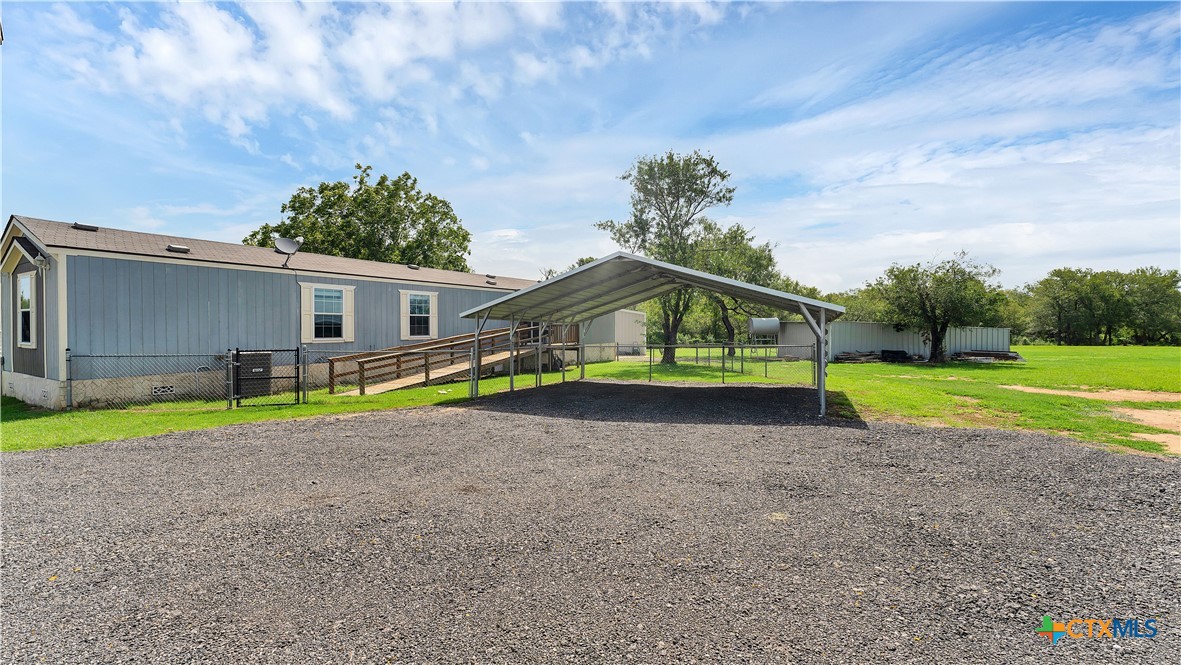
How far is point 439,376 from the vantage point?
50.3 feet

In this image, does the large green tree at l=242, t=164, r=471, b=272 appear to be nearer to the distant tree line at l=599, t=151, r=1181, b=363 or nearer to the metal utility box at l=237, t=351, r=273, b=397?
the distant tree line at l=599, t=151, r=1181, b=363

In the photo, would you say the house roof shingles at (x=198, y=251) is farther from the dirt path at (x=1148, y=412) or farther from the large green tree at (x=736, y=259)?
the dirt path at (x=1148, y=412)

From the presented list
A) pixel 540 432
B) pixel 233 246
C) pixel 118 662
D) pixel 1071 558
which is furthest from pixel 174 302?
pixel 1071 558

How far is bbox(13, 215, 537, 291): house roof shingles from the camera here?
10844 mm

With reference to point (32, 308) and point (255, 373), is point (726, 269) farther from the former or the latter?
point (32, 308)

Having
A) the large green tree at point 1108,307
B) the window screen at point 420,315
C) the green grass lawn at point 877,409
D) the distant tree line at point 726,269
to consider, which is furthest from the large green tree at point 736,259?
the large green tree at point 1108,307

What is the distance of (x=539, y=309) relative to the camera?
14570mm

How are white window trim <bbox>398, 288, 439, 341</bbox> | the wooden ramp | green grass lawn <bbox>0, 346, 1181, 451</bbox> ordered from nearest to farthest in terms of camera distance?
1. green grass lawn <bbox>0, 346, 1181, 451</bbox>
2. the wooden ramp
3. white window trim <bbox>398, 288, 439, 341</bbox>

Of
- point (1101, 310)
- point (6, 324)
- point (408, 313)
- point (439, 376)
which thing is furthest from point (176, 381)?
point (1101, 310)

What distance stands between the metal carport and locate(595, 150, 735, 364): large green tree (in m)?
6.30

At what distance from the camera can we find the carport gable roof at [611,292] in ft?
34.7

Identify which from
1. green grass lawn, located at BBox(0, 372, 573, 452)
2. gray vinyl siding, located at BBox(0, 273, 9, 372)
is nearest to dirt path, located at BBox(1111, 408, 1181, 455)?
green grass lawn, located at BBox(0, 372, 573, 452)

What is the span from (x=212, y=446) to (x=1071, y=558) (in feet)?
30.7

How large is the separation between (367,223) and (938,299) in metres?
29.8
